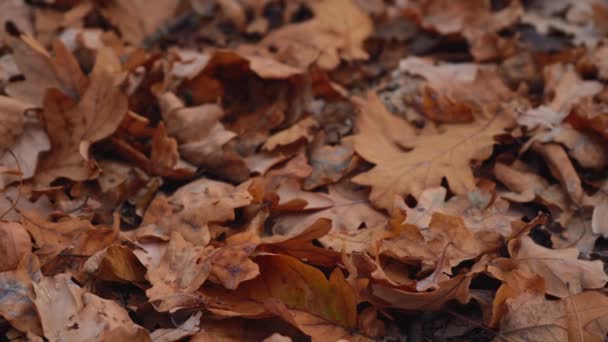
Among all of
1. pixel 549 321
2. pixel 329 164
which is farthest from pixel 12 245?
pixel 549 321

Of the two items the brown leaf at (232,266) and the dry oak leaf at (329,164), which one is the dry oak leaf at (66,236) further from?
the dry oak leaf at (329,164)

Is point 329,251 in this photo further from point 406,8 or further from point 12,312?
point 406,8

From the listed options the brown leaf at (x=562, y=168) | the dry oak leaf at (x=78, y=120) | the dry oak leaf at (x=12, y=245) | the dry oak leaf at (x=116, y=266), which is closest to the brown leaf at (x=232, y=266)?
the dry oak leaf at (x=116, y=266)

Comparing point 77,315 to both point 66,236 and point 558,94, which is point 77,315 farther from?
point 558,94

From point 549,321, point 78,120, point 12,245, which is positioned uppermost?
point 78,120

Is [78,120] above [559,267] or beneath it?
above
